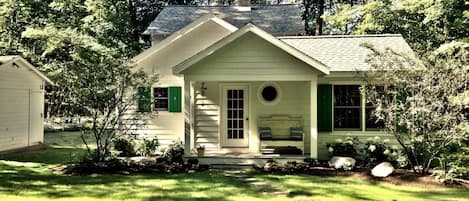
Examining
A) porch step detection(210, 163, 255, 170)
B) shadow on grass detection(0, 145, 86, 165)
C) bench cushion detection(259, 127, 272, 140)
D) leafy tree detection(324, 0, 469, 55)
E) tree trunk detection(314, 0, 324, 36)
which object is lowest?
shadow on grass detection(0, 145, 86, 165)

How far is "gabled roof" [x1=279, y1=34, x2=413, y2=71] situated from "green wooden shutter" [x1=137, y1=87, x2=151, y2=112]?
522 cm

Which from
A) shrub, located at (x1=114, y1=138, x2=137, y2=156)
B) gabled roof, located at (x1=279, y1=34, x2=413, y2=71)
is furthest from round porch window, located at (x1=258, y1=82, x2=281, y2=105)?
shrub, located at (x1=114, y1=138, x2=137, y2=156)

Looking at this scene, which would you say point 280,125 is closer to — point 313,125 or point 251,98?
point 251,98

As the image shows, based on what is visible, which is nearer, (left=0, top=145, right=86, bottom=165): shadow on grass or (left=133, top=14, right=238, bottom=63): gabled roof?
(left=0, top=145, right=86, bottom=165): shadow on grass

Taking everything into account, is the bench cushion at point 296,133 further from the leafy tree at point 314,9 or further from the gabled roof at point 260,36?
the leafy tree at point 314,9

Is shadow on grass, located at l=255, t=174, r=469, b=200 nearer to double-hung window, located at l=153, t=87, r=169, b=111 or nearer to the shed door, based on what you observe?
double-hung window, located at l=153, t=87, r=169, b=111

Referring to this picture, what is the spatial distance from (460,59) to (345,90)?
131 inches

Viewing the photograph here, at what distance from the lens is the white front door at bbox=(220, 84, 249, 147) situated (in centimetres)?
1229

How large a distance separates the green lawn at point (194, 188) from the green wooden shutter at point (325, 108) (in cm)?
253

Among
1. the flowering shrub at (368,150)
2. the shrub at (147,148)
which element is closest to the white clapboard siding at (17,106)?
the shrub at (147,148)

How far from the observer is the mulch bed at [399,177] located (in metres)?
8.40

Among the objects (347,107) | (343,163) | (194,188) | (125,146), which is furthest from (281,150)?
(125,146)

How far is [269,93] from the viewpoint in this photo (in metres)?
12.1

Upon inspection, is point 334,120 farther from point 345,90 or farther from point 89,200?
point 89,200
